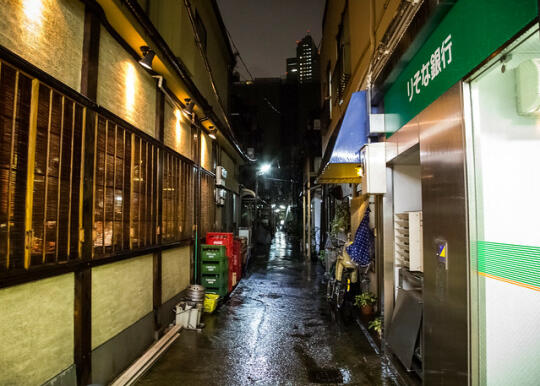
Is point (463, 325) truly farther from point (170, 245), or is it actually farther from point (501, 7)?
point (170, 245)

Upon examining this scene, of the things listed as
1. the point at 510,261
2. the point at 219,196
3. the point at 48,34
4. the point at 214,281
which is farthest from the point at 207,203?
the point at 510,261

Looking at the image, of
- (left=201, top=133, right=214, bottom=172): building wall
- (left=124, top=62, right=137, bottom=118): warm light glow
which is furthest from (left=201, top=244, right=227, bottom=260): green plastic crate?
(left=124, top=62, right=137, bottom=118): warm light glow

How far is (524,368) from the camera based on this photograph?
3.24 metres

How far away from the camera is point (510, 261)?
123 inches

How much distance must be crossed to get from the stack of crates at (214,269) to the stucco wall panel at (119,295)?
281 centimetres

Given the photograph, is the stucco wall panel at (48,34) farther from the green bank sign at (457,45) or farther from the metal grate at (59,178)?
the green bank sign at (457,45)

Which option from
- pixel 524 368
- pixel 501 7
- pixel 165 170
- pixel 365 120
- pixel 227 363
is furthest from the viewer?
pixel 165 170

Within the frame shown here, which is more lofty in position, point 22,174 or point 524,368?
point 22,174

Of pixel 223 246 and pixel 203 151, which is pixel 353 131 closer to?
pixel 223 246

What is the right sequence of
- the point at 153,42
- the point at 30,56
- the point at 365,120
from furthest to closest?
the point at 365,120
the point at 153,42
the point at 30,56

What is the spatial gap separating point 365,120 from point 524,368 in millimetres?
4978

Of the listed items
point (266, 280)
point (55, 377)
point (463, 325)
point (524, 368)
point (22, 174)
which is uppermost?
point (22, 174)

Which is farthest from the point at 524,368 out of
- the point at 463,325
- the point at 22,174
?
the point at 22,174

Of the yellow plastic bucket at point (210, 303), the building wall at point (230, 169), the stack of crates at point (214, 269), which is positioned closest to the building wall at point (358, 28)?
the building wall at point (230, 169)
